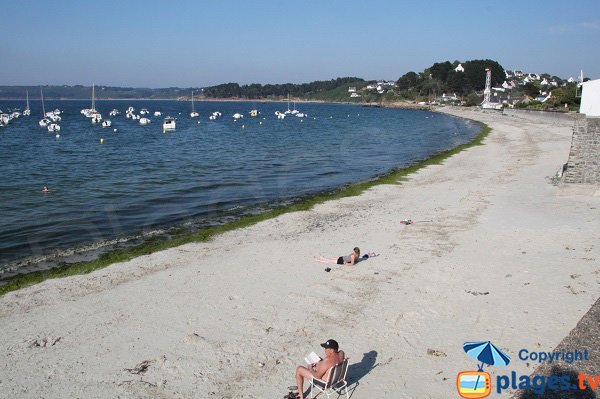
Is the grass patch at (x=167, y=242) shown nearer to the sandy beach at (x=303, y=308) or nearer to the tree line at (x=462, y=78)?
the sandy beach at (x=303, y=308)

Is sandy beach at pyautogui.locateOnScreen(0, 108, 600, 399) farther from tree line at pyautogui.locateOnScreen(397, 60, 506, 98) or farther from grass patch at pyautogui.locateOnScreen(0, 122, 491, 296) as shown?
tree line at pyautogui.locateOnScreen(397, 60, 506, 98)

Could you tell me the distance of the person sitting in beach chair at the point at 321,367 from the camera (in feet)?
24.0

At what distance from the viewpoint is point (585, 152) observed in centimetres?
2170

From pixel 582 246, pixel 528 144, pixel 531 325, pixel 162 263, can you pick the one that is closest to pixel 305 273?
pixel 162 263

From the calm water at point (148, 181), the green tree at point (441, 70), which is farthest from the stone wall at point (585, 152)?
the green tree at point (441, 70)

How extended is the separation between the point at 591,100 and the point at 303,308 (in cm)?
1836

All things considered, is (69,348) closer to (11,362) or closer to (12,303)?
(11,362)

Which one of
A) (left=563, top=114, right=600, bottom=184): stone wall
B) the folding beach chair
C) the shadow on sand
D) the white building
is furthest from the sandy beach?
the white building

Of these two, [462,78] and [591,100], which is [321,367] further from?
[462,78]

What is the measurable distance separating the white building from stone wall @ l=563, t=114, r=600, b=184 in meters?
0.31

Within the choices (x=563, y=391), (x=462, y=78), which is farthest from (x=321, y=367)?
(x=462, y=78)

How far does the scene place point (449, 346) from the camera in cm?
891

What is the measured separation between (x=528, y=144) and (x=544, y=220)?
29009mm

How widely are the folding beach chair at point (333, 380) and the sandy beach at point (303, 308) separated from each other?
294mm
